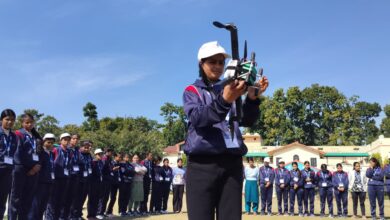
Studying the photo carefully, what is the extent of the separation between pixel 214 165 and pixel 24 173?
592 centimetres

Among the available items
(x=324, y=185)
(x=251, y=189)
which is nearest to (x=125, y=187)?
(x=251, y=189)

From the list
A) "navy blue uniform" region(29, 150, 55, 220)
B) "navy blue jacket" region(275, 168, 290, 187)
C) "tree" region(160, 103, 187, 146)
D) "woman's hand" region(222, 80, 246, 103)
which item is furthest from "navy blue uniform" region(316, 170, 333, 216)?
"tree" region(160, 103, 187, 146)

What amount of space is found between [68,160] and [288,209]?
9.36 m

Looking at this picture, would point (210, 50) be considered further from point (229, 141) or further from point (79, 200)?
point (79, 200)

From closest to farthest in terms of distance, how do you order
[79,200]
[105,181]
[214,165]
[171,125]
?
[214,165] < [79,200] < [105,181] < [171,125]

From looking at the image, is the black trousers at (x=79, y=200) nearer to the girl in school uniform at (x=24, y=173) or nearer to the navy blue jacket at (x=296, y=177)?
the girl in school uniform at (x=24, y=173)

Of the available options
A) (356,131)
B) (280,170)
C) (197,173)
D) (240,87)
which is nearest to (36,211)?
(197,173)

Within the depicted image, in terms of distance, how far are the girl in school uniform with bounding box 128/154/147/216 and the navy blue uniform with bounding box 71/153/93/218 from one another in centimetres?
309

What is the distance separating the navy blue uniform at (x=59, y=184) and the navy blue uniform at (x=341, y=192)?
9.66m

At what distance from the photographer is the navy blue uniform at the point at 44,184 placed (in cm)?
817

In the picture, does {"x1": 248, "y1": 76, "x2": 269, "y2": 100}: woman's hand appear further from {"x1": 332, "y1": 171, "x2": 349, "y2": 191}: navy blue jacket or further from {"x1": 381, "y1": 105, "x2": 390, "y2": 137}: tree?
{"x1": 381, "y1": 105, "x2": 390, "y2": 137}: tree

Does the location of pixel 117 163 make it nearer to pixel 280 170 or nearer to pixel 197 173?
pixel 280 170

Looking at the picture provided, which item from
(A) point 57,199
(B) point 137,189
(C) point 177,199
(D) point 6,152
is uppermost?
(D) point 6,152

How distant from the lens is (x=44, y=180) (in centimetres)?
843
